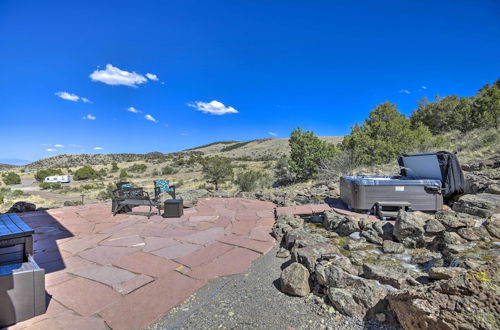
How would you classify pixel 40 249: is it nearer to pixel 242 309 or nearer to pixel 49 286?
pixel 49 286

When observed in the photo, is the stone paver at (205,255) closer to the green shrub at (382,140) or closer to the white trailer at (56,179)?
the green shrub at (382,140)

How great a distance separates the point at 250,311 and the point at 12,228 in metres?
2.33

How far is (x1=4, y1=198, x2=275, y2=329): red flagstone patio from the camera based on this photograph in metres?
2.35

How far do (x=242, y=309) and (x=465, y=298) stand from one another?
1654mm

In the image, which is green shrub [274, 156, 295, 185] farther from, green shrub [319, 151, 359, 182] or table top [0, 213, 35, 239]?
table top [0, 213, 35, 239]

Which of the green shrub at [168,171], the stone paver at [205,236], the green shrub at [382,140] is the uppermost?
the green shrub at [382,140]

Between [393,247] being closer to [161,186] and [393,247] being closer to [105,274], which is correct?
[105,274]

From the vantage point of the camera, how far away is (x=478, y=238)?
3186 mm

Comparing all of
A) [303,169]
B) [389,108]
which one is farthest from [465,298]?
[389,108]

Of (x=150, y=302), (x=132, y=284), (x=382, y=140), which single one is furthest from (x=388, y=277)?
(x=382, y=140)

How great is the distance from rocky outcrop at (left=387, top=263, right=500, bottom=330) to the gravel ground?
0.42m

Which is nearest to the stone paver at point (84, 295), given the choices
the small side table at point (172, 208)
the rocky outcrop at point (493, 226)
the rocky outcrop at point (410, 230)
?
the small side table at point (172, 208)

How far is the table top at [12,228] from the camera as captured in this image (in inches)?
89.5

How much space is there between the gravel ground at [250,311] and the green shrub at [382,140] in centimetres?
1271
